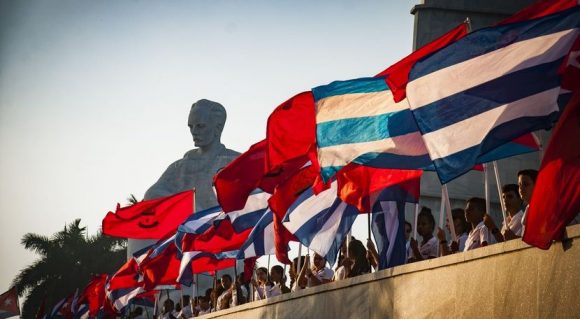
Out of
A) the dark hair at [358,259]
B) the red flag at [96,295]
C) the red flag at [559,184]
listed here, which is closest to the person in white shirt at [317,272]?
the dark hair at [358,259]

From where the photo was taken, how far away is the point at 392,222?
15.1 meters

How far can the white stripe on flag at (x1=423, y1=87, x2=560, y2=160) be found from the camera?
11.1 metres

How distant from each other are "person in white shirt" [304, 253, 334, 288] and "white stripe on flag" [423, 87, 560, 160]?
530 cm

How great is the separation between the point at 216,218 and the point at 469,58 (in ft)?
31.6

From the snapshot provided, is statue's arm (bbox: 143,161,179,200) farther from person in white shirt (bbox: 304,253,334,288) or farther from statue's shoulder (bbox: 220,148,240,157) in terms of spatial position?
person in white shirt (bbox: 304,253,334,288)

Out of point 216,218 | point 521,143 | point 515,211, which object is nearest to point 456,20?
point 216,218

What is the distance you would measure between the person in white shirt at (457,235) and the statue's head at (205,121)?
26.1 m

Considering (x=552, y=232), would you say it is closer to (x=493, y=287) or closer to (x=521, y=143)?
(x=493, y=287)

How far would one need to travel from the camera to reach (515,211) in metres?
11.8

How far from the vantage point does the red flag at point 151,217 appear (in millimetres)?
25578

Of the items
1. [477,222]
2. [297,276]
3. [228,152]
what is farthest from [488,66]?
[228,152]

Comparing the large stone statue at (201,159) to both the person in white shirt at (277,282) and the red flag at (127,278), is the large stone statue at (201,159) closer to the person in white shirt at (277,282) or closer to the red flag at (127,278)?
the red flag at (127,278)

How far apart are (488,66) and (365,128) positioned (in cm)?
290

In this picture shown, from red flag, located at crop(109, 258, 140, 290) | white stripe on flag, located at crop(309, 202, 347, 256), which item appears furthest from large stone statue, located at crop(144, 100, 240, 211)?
white stripe on flag, located at crop(309, 202, 347, 256)
